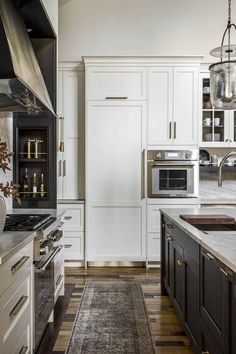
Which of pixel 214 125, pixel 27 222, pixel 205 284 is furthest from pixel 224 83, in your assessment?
pixel 214 125

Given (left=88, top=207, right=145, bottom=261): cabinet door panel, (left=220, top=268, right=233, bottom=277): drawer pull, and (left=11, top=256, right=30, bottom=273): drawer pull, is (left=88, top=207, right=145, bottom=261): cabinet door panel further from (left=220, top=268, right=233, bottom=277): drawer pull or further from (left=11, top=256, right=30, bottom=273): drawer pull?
(left=220, top=268, right=233, bottom=277): drawer pull

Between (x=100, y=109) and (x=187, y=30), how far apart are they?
5.95 feet

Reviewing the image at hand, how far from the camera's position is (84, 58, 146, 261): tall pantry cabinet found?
4574 millimetres

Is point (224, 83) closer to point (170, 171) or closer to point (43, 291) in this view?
point (43, 291)

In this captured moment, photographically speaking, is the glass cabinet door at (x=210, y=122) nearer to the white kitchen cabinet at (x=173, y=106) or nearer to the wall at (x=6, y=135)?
the white kitchen cabinet at (x=173, y=106)

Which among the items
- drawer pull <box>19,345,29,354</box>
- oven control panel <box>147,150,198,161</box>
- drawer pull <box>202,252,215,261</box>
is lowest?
drawer pull <box>19,345,29,354</box>

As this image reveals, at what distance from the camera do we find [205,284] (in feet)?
6.43

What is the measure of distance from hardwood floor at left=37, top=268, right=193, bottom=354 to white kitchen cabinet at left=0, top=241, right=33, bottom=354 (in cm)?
57

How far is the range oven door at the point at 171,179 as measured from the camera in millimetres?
4590

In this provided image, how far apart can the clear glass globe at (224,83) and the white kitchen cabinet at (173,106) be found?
6.93 feet

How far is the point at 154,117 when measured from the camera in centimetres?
460

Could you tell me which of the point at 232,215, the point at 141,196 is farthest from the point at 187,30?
the point at 232,215

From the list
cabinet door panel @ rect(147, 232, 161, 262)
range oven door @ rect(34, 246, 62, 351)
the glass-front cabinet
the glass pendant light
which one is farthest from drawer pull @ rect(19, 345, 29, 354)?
the glass-front cabinet

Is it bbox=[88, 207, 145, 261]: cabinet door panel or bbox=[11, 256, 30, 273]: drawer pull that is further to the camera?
bbox=[88, 207, 145, 261]: cabinet door panel
